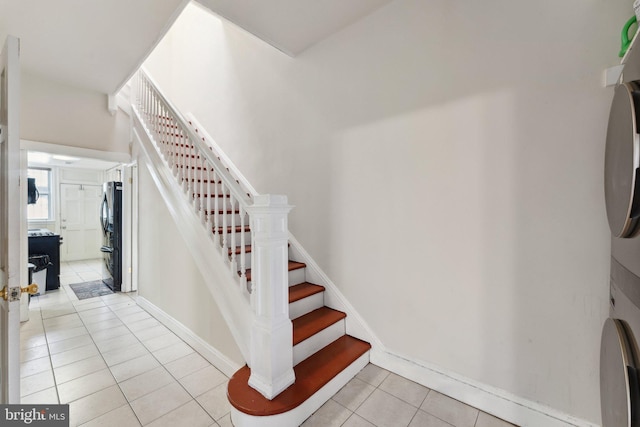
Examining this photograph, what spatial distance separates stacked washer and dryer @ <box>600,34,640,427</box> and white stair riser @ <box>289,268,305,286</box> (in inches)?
77.1

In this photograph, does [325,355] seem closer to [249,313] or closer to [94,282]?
[249,313]

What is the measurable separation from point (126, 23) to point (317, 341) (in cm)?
291

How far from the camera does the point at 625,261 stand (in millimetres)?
913

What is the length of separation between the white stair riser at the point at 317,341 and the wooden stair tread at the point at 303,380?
0.03m

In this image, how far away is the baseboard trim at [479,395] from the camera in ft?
4.68

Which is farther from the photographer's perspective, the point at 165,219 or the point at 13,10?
the point at 165,219

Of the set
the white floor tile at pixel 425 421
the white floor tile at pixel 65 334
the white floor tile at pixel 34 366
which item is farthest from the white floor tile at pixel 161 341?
A: the white floor tile at pixel 425 421

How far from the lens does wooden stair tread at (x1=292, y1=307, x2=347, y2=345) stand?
1.91 metres

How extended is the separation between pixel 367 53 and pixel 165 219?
8.23 ft

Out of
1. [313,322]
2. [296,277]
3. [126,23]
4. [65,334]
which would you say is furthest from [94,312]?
[126,23]

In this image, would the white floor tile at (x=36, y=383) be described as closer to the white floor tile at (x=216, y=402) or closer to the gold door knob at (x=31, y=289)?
the white floor tile at (x=216, y=402)

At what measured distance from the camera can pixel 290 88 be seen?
2.68 m

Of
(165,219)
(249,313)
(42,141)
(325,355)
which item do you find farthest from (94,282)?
(325,355)

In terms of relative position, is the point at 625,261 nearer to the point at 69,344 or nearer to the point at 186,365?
the point at 186,365
